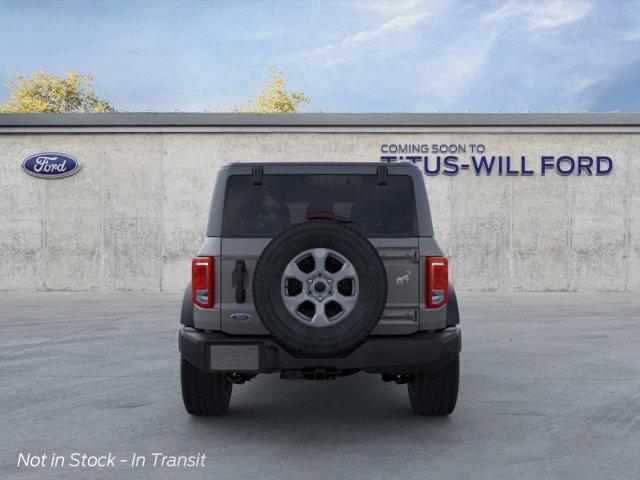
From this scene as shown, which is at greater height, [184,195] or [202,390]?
[184,195]

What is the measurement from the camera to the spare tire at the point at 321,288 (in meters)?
4.45

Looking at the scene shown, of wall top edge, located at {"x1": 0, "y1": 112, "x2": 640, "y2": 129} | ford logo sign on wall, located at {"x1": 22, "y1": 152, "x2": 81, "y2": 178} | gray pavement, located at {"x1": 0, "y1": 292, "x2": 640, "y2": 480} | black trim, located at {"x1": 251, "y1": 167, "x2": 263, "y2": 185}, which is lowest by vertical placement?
gray pavement, located at {"x1": 0, "y1": 292, "x2": 640, "y2": 480}

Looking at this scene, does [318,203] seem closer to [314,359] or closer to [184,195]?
[314,359]

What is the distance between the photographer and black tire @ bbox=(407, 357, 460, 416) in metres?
5.21

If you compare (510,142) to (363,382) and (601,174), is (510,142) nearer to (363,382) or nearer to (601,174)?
(601,174)

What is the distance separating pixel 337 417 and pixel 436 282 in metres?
1.43

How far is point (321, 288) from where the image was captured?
4.48 metres

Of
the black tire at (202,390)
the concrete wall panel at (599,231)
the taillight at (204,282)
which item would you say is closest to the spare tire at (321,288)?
the taillight at (204,282)

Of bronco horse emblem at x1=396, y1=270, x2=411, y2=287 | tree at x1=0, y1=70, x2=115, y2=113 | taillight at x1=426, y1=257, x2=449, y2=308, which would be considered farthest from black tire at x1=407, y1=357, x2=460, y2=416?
tree at x1=0, y1=70, x2=115, y2=113

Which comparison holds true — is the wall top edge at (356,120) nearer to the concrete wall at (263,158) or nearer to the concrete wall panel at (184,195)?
the concrete wall at (263,158)

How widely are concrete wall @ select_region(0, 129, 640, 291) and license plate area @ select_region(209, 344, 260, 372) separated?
13.8 metres

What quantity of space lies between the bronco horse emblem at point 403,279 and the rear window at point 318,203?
29 cm

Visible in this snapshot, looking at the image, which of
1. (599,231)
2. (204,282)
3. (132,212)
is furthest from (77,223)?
(204,282)

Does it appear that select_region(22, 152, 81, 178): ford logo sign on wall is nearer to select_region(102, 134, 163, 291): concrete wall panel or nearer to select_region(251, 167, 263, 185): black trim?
select_region(102, 134, 163, 291): concrete wall panel
